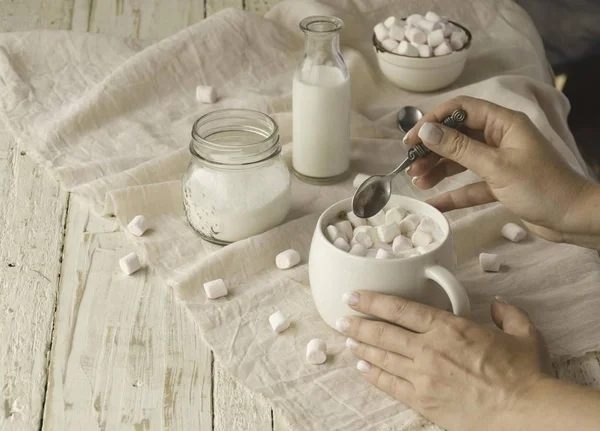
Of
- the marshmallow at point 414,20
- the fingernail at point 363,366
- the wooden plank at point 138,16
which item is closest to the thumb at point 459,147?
the fingernail at point 363,366

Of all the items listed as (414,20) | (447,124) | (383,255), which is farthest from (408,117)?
(383,255)

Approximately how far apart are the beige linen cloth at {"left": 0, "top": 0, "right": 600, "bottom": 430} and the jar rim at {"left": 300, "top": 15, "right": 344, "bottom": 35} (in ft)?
0.91

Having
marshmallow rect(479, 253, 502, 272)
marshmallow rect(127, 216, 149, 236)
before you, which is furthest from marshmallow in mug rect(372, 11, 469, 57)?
marshmallow rect(127, 216, 149, 236)

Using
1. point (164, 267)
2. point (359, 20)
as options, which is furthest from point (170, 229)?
point (359, 20)

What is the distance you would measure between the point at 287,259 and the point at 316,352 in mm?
246

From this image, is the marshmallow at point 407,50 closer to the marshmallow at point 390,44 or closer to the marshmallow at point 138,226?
the marshmallow at point 390,44

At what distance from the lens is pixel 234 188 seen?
152 cm

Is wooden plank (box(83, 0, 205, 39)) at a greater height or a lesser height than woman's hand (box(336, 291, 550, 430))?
lesser

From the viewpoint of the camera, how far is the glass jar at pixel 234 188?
4.94ft

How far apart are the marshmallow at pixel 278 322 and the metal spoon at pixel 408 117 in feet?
2.26

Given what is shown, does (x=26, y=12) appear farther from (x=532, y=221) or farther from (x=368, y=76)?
(x=532, y=221)

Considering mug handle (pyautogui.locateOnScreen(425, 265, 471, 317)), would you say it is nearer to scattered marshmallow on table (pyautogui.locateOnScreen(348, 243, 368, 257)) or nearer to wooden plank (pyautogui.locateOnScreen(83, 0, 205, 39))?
scattered marshmallow on table (pyautogui.locateOnScreen(348, 243, 368, 257))

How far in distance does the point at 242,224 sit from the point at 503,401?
0.58 m

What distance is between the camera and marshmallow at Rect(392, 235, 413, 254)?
4.22 ft
